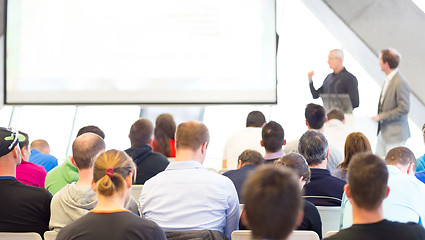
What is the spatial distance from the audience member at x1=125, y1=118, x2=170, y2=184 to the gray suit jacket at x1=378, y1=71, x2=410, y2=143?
279cm

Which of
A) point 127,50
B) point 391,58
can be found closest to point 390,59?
point 391,58

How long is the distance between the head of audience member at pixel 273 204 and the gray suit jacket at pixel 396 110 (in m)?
5.17

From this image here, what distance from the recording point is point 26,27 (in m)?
7.97

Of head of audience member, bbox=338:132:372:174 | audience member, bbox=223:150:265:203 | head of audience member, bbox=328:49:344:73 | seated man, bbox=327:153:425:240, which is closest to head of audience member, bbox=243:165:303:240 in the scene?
seated man, bbox=327:153:425:240

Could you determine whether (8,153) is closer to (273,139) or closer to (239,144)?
(273,139)

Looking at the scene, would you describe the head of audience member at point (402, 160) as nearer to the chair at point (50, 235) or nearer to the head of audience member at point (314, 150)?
the head of audience member at point (314, 150)

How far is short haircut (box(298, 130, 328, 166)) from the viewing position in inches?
154

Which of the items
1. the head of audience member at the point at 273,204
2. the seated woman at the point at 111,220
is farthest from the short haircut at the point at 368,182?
the seated woman at the point at 111,220

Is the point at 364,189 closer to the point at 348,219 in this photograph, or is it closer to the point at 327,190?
the point at 348,219

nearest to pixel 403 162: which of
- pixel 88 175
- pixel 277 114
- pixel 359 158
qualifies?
pixel 359 158

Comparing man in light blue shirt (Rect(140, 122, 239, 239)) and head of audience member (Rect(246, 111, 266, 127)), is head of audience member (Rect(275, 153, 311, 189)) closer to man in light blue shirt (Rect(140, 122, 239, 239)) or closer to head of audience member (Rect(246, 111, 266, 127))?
man in light blue shirt (Rect(140, 122, 239, 239))

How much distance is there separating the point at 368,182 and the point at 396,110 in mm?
4465

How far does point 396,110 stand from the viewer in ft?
20.8

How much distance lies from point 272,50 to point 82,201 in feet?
16.9
